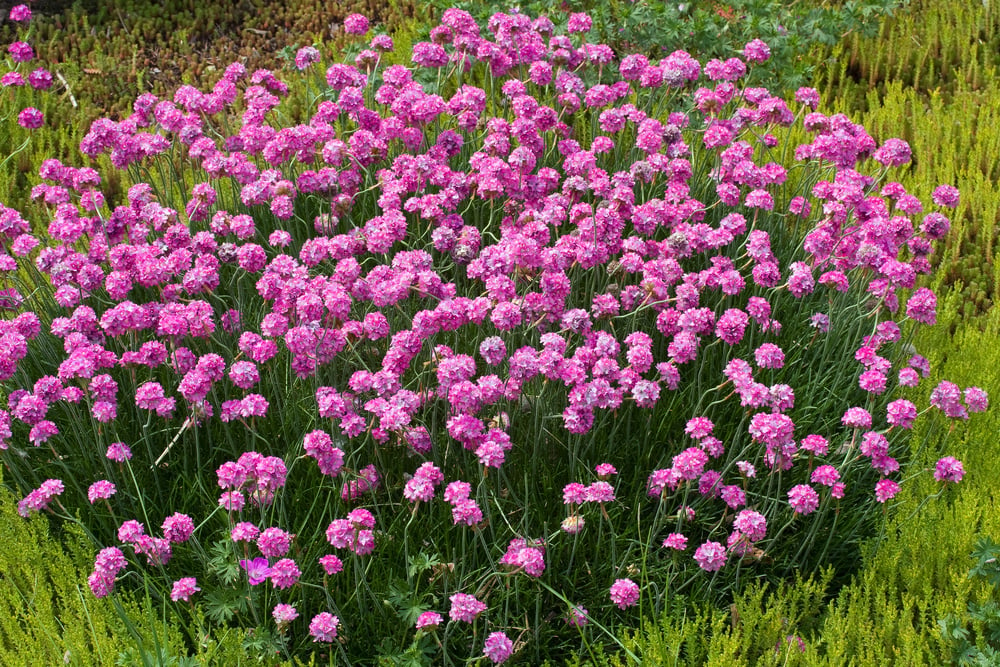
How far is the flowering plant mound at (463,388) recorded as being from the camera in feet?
9.73

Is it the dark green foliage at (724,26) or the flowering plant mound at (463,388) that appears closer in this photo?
the flowering plant mound at (463,388)

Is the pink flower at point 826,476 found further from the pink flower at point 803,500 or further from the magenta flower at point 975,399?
the magenta flower at point 975,399

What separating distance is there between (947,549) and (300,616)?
211 cm

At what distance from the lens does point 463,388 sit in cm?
283

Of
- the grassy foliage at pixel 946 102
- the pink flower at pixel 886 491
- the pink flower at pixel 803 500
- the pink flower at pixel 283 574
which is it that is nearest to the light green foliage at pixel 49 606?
the pink flower at pixel 283 574

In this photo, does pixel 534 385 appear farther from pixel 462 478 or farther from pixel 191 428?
pixel 191 428

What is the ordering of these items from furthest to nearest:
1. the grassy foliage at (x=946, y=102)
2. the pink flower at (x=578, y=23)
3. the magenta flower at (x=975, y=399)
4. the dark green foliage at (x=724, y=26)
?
the dark green foliage at (x=724, y=26) → the grassy foliage at (x=946, y=102) → the pink flower at (x=578, y=23) → the magenta flower at (x=975, y=399)

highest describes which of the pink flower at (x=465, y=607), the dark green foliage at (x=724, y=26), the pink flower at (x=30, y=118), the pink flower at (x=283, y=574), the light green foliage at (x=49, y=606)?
the dark green foliage at (x=724, y=26)

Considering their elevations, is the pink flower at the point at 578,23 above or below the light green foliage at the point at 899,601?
above

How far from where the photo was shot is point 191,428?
3.47 metres

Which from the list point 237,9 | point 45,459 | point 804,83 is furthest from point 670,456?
point 237,9

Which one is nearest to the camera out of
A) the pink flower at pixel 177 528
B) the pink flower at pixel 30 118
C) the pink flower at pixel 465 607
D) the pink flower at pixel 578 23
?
the pink flower at pixel 465 607

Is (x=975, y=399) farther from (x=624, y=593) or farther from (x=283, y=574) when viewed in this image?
(x=283, y=574)

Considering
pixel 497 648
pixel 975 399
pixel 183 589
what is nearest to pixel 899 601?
pixel 975 399
